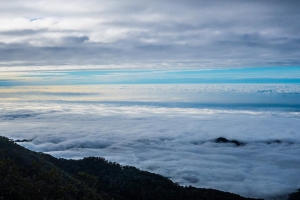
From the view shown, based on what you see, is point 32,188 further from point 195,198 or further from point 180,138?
point 180,138

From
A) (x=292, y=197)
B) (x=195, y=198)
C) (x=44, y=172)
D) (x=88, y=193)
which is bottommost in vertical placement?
(x=292, y=197)

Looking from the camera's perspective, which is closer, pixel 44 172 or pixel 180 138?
pixel 44 172

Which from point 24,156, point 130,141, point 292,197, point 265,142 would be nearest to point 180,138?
point 130,141

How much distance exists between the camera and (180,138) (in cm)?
15150

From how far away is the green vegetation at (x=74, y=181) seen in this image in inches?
769

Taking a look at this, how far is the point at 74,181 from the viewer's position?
83.8 ft

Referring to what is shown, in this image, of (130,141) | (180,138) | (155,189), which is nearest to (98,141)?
(130,141)

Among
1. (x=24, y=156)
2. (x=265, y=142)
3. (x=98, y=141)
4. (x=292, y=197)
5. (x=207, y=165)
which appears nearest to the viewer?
(x=24, y=156)

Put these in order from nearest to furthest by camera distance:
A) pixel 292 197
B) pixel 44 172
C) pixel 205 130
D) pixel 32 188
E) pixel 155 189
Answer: pixel 32 188, pixel 44 172, pixel 155 189, pixel 292 197, pixel 205 130

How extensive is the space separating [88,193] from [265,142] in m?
135

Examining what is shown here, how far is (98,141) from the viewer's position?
443 ft

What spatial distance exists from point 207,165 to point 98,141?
191 feet

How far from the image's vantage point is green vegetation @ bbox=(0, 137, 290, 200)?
64.1ft

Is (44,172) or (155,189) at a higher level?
(44,172)
